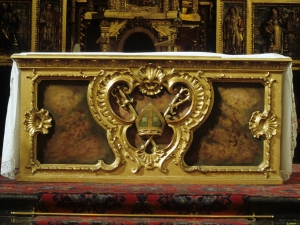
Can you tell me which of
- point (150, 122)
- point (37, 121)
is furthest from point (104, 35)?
point (150, 122)

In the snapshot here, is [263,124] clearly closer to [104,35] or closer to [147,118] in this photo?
[147,118]

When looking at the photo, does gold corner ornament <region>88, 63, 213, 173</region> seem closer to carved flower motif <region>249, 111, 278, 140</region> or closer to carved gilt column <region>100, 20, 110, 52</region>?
carved flower motif <region>249, 111, 278, 140</region>

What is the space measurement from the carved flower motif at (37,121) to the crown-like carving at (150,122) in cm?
70

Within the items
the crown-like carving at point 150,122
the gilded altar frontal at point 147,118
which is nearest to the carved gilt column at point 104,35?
the gilded altar frontal at point 147,118

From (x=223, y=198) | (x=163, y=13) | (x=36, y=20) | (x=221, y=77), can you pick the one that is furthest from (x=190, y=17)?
(x=223, y=198)

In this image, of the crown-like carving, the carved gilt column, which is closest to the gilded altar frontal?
the crown-like carving

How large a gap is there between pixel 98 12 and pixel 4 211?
7.57m

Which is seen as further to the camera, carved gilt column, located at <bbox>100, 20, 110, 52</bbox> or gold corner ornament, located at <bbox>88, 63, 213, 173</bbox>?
carved gilt column, located at <bbox>100, 20, 110, 52</bbox>

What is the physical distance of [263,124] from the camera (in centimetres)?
588

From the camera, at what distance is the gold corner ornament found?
5.82 m

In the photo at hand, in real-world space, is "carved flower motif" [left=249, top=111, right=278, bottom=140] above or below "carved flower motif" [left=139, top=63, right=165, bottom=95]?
below

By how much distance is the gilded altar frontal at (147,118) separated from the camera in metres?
5.82

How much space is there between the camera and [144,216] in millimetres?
5129

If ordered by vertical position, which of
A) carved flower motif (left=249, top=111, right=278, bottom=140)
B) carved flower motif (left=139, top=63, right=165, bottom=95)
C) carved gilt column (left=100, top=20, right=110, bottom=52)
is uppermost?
carved gilt column (left=100, top=20, right=110, bottom=52)
